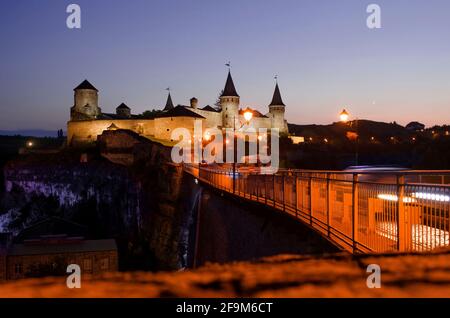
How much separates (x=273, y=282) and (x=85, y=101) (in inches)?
3859

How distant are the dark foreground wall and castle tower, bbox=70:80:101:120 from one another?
73.7 m

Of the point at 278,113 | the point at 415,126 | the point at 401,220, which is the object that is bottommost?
the point at 401,220

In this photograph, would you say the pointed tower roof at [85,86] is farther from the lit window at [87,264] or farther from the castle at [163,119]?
the lit window at [87,264]

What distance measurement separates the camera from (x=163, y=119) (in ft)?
271

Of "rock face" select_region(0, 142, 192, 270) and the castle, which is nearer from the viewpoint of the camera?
"rock face" select_region(0, 142, 192, 270)

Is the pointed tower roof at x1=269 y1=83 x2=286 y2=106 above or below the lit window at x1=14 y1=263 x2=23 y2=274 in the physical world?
above

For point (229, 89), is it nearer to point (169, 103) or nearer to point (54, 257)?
point (169, 103)

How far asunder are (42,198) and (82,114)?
23.3 meters

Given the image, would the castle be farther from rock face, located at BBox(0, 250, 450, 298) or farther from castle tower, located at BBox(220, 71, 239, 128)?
rock face, located at BBox(0, 250, 450, 298)

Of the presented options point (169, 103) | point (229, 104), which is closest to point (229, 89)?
point (229, 104)

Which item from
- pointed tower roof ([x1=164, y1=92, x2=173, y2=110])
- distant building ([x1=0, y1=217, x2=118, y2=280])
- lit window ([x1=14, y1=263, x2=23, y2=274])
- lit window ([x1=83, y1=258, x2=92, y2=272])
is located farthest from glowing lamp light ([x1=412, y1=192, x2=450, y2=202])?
pointed tower roof ([x1=164, y1=92, x2=173, y2=110])

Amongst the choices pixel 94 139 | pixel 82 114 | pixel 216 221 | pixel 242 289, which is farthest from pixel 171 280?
pixel 82 114

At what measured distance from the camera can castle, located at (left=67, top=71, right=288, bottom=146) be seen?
82.4 meters

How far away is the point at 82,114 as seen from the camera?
93.9 metres
